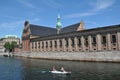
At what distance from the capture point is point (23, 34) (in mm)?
118688

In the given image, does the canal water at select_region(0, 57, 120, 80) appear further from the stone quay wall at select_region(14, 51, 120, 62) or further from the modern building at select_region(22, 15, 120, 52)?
the modern building at select_region(22, 15, 120, 52)

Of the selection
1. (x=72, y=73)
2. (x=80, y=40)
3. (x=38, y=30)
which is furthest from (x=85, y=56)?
(x=38, y=30)

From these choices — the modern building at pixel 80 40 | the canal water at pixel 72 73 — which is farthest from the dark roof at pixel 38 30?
the canal water at pixel 72 73

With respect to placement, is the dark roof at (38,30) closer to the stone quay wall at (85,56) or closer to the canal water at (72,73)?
the stone quay wall at (85,56)

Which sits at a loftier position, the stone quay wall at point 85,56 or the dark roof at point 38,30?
the dark roof at point 38,30

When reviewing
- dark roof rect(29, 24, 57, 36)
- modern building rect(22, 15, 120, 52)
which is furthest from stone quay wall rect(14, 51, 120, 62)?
dark roof rect(29, 24, 57, 36)

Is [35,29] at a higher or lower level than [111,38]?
higher

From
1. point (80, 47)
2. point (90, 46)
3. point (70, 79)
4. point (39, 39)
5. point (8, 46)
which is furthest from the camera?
point (8, 46)

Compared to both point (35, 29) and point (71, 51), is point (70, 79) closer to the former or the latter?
point (71, 51)

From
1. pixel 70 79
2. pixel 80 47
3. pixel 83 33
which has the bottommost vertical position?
pixel 70 79

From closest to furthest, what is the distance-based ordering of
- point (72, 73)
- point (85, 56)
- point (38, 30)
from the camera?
point (72, 73) → point (85, 56) → point (38, 30)

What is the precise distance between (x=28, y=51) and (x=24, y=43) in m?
11.1

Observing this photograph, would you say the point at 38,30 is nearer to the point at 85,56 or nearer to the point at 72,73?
the point at 85,56

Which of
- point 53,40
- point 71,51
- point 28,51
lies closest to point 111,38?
point 71,51
